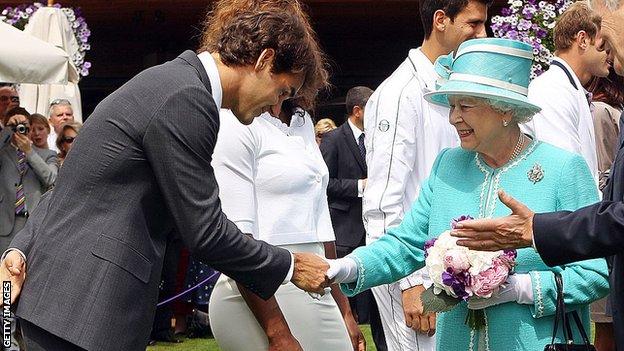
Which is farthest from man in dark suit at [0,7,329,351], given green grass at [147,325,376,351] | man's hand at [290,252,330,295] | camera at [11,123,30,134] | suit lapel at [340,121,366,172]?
suit lapel at [340,121,366,172]

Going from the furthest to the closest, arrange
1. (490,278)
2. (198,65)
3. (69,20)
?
1. (69,20)
2. (490,278)
3. (198,65)

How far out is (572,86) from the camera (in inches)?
242

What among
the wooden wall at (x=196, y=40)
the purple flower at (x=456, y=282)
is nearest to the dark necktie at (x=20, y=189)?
the purple flower at (x=456, y=282)

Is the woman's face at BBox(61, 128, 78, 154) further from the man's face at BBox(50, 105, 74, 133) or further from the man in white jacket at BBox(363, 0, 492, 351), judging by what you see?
the man in white jacket at BBox(363, 0, 492, 351)

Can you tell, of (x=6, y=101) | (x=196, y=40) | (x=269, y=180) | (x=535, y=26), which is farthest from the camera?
(x=196, y=40)

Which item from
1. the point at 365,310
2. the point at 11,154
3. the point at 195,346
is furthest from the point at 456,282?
the point at 365,310

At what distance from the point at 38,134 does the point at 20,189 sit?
1050mm

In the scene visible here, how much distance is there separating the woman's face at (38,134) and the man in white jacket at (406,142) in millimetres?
5709

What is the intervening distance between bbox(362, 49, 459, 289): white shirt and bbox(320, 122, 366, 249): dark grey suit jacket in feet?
17.9

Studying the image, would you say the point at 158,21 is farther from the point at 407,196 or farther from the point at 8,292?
the point at 8,292

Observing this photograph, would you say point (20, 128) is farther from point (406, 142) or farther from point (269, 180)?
point (269, 180)

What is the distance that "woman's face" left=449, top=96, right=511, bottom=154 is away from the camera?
4.12 m

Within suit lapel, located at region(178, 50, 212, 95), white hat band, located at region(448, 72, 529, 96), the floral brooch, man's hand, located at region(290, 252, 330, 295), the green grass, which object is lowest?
the green grass

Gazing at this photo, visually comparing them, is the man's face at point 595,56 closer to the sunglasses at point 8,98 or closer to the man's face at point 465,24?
the man's face at point 465,24
